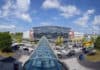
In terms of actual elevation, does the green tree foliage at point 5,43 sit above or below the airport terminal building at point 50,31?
below

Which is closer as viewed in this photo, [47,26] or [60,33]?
[60,33]

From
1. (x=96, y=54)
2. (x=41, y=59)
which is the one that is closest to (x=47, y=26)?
(x=96, y=54)

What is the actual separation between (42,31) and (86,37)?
3347 mm

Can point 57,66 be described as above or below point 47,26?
below

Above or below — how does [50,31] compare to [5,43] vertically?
above

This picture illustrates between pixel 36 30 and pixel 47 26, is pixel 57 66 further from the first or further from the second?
pixel 47 26

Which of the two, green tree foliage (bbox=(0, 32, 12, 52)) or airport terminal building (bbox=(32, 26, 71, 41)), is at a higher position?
airport terminal building (bbox=(32, 26, 71, 41))

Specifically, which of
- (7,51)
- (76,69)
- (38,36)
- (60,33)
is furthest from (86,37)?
(76,69)

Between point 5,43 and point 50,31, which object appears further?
point 50,31

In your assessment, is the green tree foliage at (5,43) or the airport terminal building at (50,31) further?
the airport terminal building at (50,31)

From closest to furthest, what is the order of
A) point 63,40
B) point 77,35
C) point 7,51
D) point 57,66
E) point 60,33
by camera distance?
point 57,66 < point 7,51 < point 77,35 < point 63,40 < point 60,33

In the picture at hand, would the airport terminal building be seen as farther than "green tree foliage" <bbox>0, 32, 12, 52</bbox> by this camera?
Yes

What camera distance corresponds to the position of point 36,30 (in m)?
12.6

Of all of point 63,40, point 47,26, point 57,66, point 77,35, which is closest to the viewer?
point 57,66
